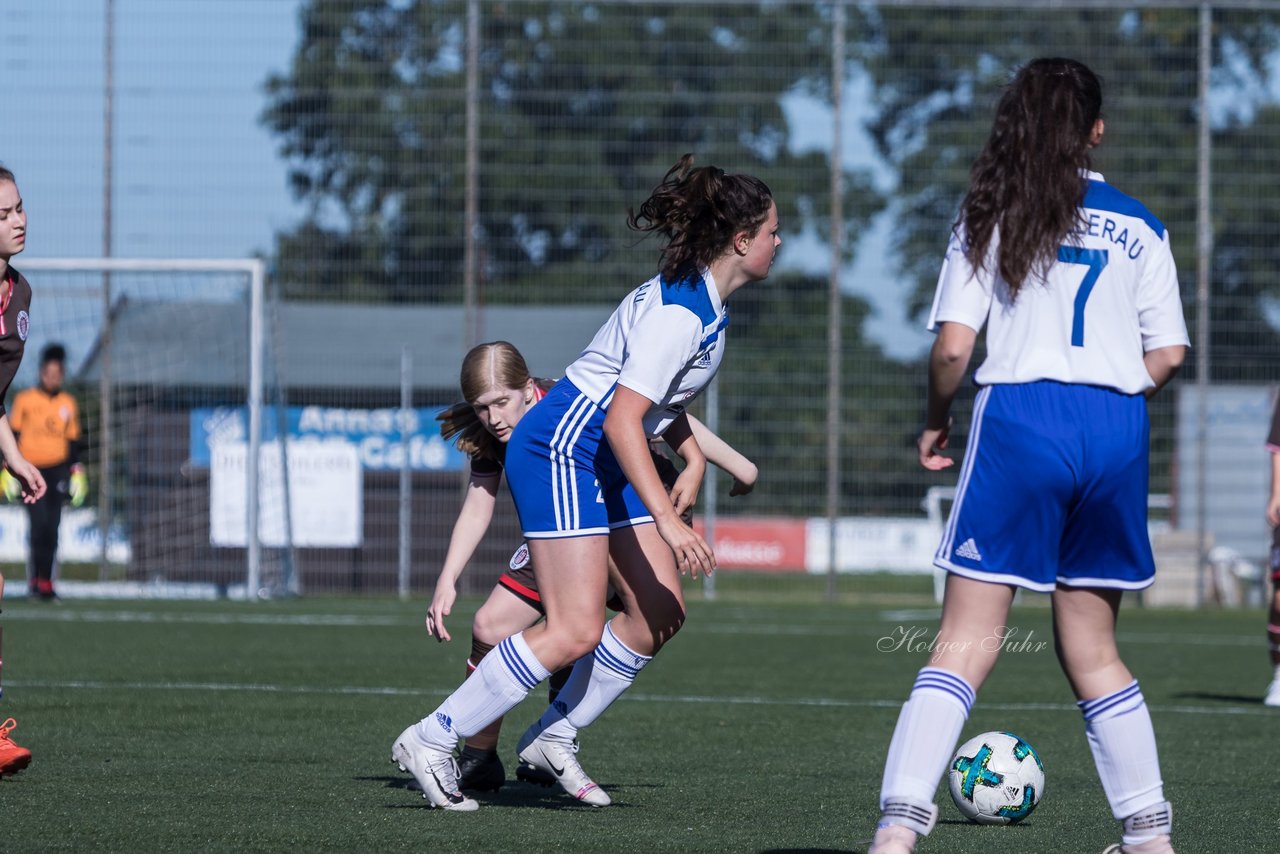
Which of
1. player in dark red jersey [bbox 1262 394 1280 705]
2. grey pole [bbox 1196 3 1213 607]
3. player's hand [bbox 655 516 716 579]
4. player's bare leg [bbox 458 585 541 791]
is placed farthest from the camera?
grey pole [bbox 1196 3 1213 607]

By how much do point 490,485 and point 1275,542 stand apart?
457 cm

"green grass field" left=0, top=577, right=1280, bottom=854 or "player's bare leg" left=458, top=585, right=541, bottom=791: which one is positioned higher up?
"player's bare leg" left=458, top=585, right=541, bottom=791

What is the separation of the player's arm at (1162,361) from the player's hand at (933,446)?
0.43m

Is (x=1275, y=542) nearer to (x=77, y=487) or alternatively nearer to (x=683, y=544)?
(x=683, y=544)

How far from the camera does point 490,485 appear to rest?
5.17 meters

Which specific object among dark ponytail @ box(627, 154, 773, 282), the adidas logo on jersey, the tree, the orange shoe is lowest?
the orange shoe

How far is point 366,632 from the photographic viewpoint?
38.6 feet

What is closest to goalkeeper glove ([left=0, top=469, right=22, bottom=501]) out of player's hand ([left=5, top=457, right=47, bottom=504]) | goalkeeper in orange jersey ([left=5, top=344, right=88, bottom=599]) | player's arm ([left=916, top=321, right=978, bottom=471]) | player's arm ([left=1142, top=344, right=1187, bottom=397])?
goalkeeper in orange jersey ([left=5, top=344, right=88, bottom=599])

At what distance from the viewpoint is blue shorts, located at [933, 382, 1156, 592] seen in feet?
11.2

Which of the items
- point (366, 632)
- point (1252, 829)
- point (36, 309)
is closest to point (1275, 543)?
point (1252, 829)

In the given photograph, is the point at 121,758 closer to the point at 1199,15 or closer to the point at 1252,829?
the point at 1252,829

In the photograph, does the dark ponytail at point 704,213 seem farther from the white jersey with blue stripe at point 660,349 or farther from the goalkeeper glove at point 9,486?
the goalkeeper glove at point 9,486

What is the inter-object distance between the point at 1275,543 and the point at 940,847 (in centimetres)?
454

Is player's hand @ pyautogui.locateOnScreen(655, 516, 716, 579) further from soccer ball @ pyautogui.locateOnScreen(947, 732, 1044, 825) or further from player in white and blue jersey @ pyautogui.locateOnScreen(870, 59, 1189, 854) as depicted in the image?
soccer ball @ pyautogui.locateOnScreen(947, 732, 1044, 825)
